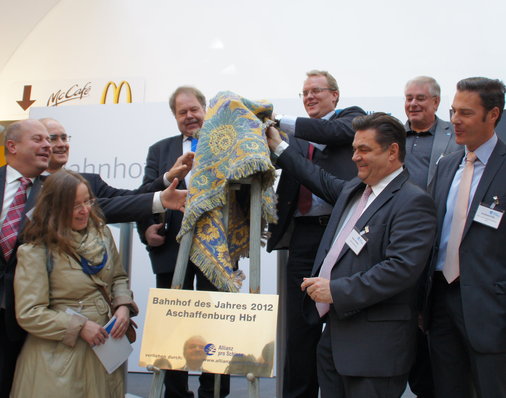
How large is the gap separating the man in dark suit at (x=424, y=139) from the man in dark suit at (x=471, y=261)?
1.19 ft

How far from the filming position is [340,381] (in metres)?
2.03

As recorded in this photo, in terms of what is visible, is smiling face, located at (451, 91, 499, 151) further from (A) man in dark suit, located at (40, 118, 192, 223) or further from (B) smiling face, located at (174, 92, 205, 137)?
(B) smiling face, located at (174, 92, 205, 137)

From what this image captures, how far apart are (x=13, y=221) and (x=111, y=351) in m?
0.78

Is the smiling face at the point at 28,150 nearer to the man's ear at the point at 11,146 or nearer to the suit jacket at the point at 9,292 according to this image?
the man's ear at the point at 11,146

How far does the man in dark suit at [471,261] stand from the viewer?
1.93m

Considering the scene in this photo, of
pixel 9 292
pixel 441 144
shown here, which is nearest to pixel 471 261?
pixel 441 144

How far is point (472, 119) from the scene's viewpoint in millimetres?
2121

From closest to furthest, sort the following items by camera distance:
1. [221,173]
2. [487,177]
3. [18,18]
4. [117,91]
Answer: [487,177] → [221,173] → [117,91] → [18,18]

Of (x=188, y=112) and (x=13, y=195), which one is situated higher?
(x=188, y=112)

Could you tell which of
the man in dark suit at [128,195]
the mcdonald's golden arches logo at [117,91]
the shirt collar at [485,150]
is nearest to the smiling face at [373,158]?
the shirt collar at [485,150]

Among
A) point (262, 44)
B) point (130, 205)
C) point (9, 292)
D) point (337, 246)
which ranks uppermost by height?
point (262, 44)

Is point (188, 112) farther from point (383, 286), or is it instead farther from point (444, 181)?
point (383, 286)

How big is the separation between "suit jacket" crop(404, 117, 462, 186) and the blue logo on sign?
135 cm

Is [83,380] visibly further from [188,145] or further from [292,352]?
[188,145]
